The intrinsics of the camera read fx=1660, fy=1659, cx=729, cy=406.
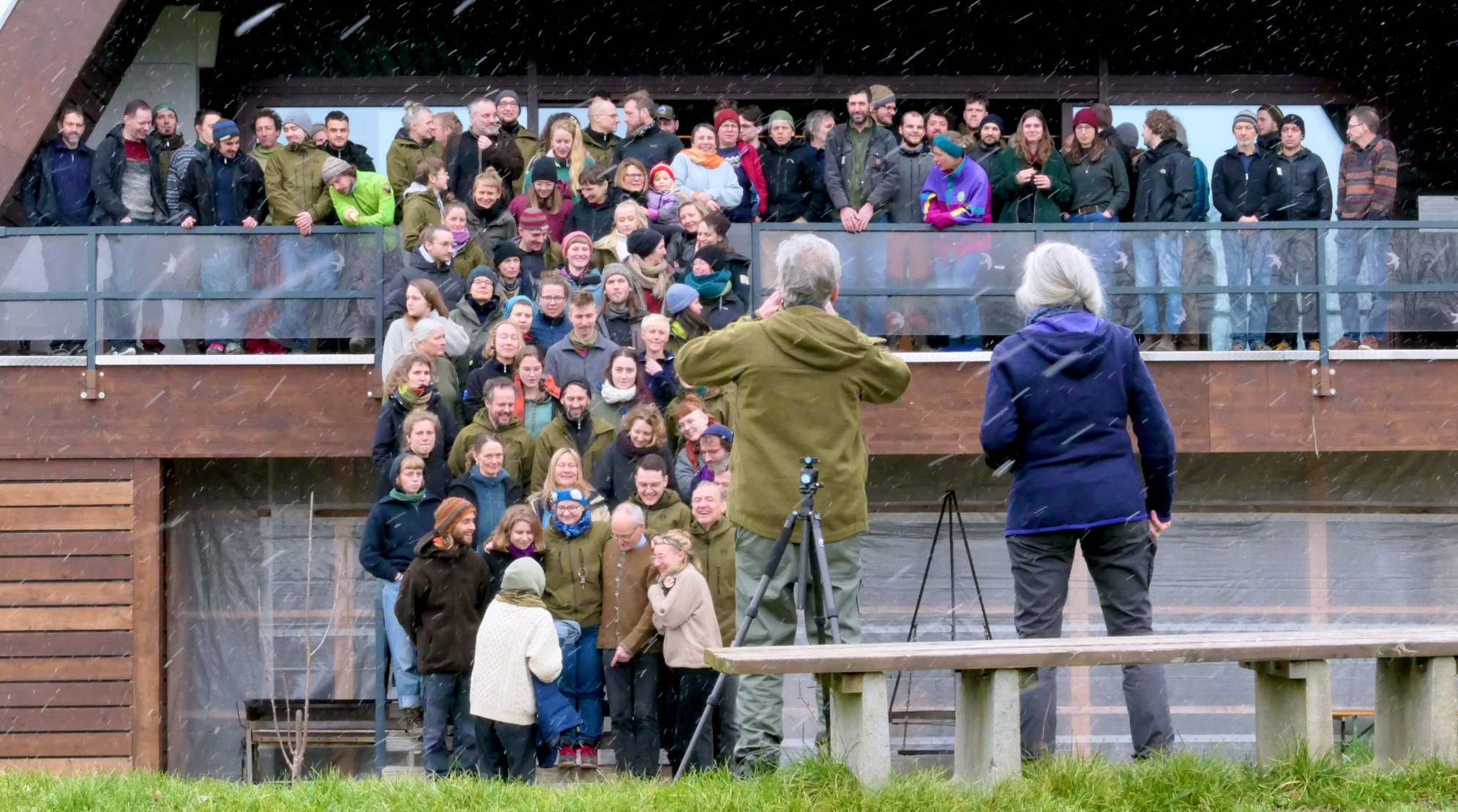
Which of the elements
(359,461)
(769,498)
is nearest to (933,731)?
(359,461)

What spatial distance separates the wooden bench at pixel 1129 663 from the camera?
16.0 ft

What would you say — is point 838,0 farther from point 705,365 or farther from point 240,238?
point 705,365

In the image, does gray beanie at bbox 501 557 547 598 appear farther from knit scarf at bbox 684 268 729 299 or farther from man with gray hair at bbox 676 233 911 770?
knit scarf at bbox 684 268 729 299

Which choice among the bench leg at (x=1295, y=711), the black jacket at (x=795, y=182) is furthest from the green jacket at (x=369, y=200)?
the bench leg at (x=1295, y=711)

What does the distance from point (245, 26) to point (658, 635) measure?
29.6 ft

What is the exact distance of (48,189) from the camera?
12.0m

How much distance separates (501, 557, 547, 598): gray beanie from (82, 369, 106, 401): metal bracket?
463 cm

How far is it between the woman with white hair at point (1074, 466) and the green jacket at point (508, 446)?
446cm

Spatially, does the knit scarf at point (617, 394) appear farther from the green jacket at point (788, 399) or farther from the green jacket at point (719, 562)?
the green jacket at point (788, 399)

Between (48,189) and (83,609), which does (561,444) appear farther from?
(48,189)

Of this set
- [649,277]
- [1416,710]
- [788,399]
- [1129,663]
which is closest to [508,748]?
[788,399]

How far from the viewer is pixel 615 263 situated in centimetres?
1045

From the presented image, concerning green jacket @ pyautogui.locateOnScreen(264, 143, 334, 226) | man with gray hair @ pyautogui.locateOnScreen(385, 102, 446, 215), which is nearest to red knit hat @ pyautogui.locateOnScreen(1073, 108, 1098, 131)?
man with gray hair @ pyautogui.locateOnScreen(385, 102, 446, 215)

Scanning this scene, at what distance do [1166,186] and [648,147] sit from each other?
371cm
